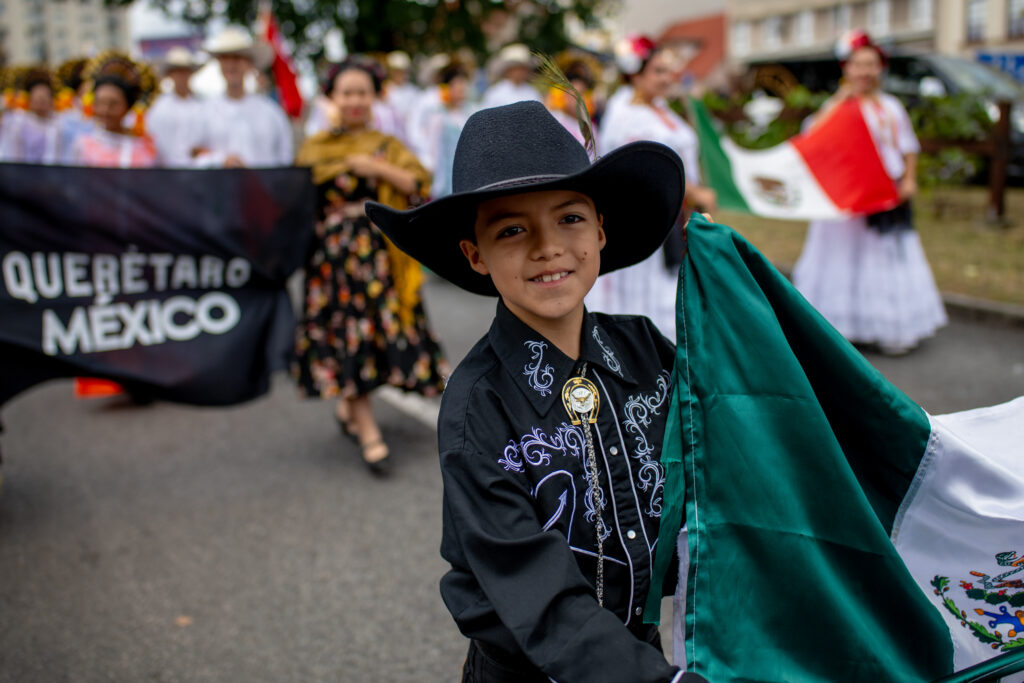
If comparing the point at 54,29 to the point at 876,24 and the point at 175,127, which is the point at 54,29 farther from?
the point at 175,127

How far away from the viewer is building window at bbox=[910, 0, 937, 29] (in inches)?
1646

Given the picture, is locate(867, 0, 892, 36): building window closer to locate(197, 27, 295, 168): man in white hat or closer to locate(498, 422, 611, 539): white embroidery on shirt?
locate(197, 27, 295, 168): man in white hat

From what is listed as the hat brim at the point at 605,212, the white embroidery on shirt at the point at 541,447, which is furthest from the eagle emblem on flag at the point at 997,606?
the hat brim at the point at 605,212

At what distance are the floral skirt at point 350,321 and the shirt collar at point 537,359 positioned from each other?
298 cm

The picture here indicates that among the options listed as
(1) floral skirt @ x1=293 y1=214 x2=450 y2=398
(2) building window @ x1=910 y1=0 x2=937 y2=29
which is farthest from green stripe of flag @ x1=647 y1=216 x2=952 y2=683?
(2) building window @ x1=910 y1=0 x2=937 y2=29

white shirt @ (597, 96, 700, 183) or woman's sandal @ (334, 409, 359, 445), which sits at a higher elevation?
white shirt @ (597, 96, 700, 183)

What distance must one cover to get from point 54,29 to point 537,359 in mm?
120571

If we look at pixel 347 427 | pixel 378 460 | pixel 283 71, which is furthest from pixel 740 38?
pixel 378 460

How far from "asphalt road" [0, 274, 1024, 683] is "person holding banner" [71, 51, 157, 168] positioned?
165 centimetres

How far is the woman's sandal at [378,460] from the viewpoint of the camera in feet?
15.0

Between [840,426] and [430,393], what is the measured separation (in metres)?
3.30

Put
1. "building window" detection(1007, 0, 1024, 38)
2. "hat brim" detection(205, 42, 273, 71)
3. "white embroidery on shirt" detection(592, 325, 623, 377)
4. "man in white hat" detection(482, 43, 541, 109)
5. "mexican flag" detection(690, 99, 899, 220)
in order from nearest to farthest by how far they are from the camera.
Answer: "white embroidery on shirt" detection(592, 325, 623, 377), "mexican flag" detection(690, 99, 899, 220), "hat brim" detection(205, 42, 273, 71), "man in white hat" detection(482, 43, 541, 109), "building window" detection(1007, 0, 1024, 38)

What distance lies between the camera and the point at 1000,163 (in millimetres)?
9625

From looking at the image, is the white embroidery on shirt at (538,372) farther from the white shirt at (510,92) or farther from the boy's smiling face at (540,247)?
the white shirt at (510,92)
